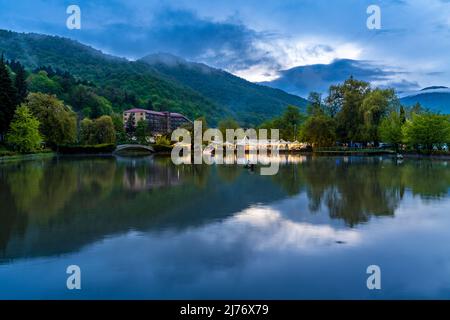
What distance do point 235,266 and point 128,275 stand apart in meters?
2.04

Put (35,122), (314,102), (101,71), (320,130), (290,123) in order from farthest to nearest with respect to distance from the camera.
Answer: (101,71) → (290,123) → (314,102) → (320,130) → (35,122)

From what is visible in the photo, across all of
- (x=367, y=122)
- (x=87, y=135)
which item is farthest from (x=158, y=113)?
(x=367, y=122)

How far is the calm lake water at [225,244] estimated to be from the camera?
7105 millimetres

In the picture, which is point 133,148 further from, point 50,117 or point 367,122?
point 367,122

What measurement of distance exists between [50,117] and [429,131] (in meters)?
49.5

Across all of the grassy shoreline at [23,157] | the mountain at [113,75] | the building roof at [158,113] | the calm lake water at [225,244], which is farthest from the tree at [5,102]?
the mountain at [113,75]

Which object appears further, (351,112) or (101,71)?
(101,71)

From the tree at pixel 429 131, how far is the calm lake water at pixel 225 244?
124 ft

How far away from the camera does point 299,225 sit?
1173 centimetres

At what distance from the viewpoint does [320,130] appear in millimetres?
68312

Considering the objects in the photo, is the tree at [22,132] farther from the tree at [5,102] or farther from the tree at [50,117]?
the tree at [50,117]

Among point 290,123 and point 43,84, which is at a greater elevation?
point 43,84
